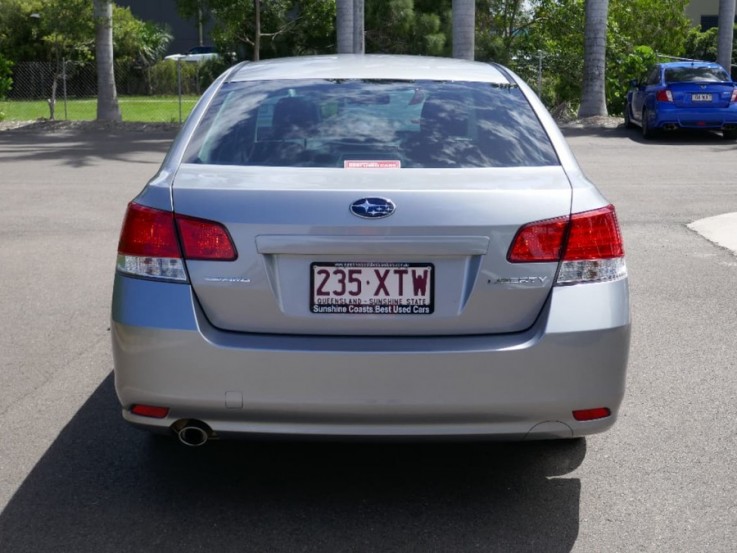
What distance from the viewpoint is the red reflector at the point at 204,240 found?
3846mm

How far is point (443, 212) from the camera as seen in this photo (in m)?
3.82

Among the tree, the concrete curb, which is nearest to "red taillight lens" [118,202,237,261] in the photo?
the concrete curb

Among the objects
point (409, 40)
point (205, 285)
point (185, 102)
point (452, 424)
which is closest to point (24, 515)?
point (205, 285)

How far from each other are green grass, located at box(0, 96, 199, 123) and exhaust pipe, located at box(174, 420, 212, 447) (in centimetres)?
2501

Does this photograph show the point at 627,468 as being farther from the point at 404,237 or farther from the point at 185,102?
the point at 185,102

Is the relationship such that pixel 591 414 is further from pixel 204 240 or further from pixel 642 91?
pixel 642 91

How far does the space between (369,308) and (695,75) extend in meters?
19.9

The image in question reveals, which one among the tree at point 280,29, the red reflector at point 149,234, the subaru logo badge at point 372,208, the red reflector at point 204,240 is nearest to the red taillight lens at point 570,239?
the subaru logo badge at point 372,208

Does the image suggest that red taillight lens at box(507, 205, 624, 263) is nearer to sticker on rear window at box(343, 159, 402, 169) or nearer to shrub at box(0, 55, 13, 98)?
sticker on rear window at box(343, 159, 402, 169)

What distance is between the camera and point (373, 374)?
12.4 ft

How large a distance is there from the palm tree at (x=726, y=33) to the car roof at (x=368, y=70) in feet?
85.0

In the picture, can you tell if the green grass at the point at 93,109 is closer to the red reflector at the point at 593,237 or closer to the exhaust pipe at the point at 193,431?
the exhaust pipe at the point at 193,431

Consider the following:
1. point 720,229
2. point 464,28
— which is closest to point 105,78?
point 464,28

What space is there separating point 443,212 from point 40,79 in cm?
4063
